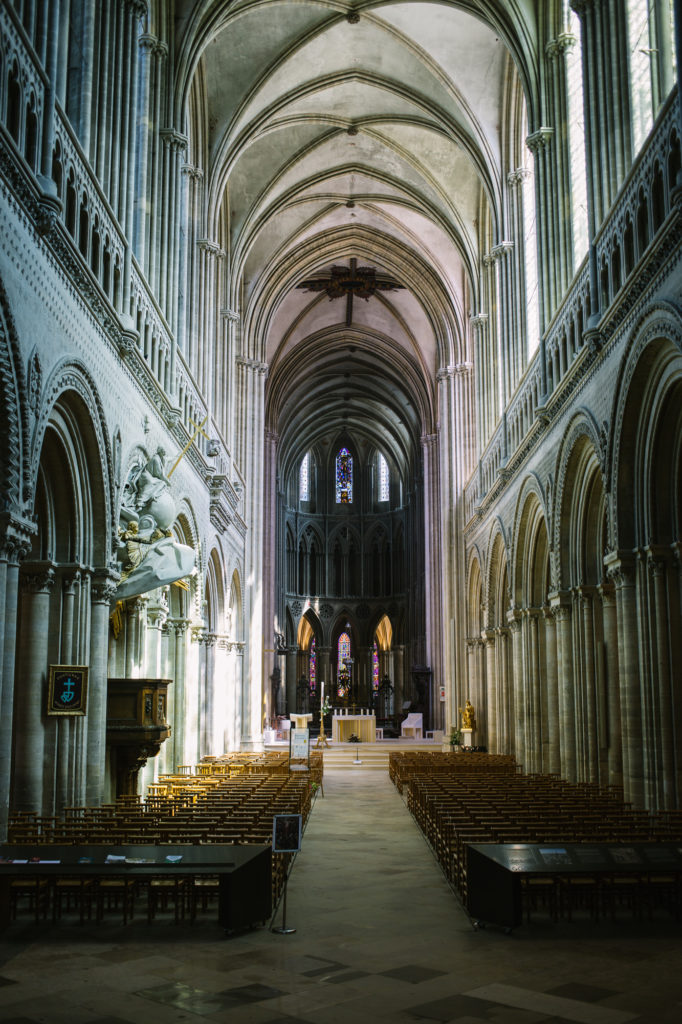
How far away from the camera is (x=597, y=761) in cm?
1781

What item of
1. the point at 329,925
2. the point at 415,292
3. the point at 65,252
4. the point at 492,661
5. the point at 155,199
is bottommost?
the point at 329,925

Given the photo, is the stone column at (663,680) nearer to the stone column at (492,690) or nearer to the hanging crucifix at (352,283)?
the stone column at (492,690)

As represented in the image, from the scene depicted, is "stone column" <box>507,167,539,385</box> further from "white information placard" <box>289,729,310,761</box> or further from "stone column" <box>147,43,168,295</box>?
"white information placard" <box>289,729,310,761</box>

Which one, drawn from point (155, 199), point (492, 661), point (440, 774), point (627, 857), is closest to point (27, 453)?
point (627, 857)

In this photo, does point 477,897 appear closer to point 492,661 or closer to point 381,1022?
point 381,1022

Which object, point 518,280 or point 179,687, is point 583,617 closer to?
point 179,687

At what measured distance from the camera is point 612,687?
17500 mm

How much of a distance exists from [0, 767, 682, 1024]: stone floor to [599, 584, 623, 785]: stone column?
7545mm

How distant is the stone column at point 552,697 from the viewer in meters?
21.0

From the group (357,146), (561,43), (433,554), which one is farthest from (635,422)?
(433,554)

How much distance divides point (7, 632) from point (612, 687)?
1113cm

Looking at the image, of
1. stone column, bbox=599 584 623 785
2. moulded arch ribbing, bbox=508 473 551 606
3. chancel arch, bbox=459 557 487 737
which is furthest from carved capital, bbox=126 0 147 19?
chancel arch, bbox=459 557 487 737

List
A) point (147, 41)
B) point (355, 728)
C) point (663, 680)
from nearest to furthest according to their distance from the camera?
point (663, 680) → point (147, 41) → point (355, 728)

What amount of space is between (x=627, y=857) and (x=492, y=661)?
21360mm
